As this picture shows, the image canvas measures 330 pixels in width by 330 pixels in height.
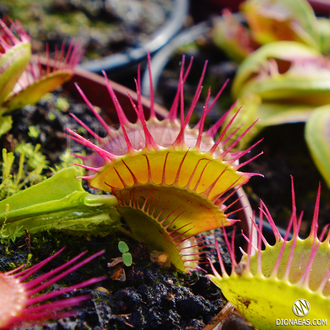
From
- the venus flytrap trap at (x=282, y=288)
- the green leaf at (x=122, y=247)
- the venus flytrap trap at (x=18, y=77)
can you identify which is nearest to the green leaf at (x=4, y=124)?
the venus flytrap trap at (x=18, y=77)

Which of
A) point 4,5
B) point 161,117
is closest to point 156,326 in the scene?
point 161,117

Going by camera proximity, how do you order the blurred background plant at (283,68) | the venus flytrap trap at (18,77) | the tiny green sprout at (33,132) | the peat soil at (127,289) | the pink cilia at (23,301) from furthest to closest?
the blurred background plant at (283,68), the tiny green sprout at (33,132), the venus flytrap trap at (18,77), the peat soil at (127,289), the pink cilia at (23,301)

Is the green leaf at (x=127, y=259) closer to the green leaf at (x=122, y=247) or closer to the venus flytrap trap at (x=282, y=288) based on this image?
the green leaf at (x=122, y=247)

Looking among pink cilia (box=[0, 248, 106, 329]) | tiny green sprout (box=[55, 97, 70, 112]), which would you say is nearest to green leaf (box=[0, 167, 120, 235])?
pink cilia (box=[0, 248, 106, 329])

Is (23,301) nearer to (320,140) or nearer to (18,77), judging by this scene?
(18,77)

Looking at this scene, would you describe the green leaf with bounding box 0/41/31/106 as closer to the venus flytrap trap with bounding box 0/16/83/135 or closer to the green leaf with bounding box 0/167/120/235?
the venus flytrap trap with bounding box 0/16/83/135

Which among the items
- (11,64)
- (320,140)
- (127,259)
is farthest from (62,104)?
(320,140)
